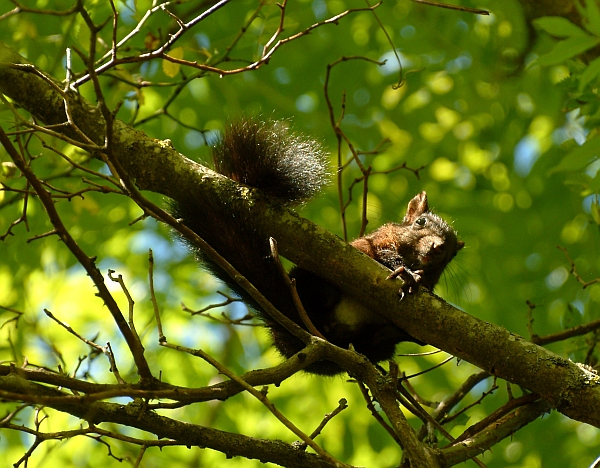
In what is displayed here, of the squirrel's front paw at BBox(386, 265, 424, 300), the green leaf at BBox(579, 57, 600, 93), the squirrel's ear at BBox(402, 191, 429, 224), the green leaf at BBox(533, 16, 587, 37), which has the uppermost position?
the squirrel's ear at BBox(402, 191, 429, 224)

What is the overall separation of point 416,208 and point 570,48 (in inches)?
59.2

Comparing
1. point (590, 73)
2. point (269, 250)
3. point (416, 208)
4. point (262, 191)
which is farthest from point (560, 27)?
point (416, 208)

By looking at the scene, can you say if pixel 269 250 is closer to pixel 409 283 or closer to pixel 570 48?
pixel 409 283

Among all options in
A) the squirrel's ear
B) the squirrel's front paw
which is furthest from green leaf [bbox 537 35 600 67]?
the squirrel's ear

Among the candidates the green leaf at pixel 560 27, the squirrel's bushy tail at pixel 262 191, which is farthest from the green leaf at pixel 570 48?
the squirrel's bushy tail at pixel 262 191

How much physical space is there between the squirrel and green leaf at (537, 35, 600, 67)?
0.81 metres

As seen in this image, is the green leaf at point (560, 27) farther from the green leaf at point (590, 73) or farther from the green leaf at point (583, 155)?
the green leaf at point (583, 155)

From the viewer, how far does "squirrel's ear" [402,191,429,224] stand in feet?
11.8

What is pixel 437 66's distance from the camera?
170 inches

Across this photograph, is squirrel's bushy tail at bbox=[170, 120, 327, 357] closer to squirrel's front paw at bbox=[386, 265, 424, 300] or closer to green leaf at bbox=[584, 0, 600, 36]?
squirrel's front paw at bbox=[386, 265, 424, 300]

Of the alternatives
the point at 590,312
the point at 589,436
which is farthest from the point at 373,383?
the point at 589,436

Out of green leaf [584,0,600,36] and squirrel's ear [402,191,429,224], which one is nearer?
green leaf [584,0,600,36]

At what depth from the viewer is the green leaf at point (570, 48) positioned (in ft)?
7.25

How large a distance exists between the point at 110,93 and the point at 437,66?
2.03 m
